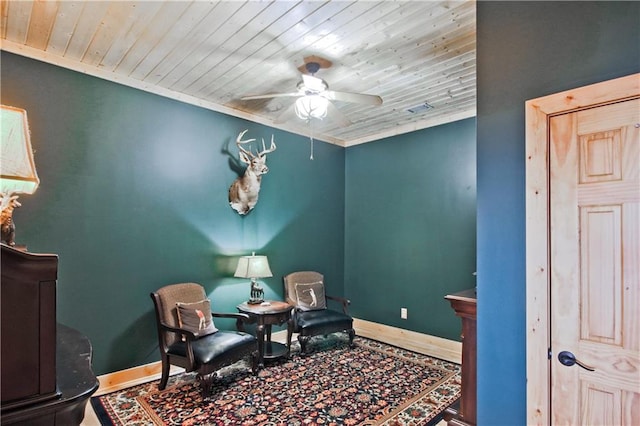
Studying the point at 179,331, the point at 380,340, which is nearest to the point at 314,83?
the point at 179,331

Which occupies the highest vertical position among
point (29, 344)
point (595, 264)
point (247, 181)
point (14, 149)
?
point (247, 181)

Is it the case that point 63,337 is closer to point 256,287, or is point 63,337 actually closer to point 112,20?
point 112,20

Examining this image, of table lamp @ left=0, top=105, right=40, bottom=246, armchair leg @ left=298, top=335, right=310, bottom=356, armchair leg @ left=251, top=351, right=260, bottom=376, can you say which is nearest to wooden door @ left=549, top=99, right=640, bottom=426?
table lamp @ left=0, top=105, right=40, bottom=246

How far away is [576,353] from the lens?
1.69m

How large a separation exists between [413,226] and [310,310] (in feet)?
5.68

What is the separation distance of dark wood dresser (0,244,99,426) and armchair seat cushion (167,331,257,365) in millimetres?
2094

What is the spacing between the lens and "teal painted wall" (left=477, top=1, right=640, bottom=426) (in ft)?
5.72

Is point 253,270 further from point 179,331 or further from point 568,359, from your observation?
point 568,359

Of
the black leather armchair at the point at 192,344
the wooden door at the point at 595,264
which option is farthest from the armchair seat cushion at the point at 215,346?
the wooden door at the point at 595,264

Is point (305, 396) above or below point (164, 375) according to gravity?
below

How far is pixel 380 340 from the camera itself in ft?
15.7

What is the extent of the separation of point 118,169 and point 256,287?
1.87 metres

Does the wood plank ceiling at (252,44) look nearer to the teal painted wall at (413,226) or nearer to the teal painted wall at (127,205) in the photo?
the teal painted wall at (127,205)

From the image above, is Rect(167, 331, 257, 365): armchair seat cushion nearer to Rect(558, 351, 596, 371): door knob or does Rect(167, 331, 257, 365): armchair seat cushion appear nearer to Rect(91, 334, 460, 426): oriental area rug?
Rect(91, 334, 460, 426): oriental area rug
